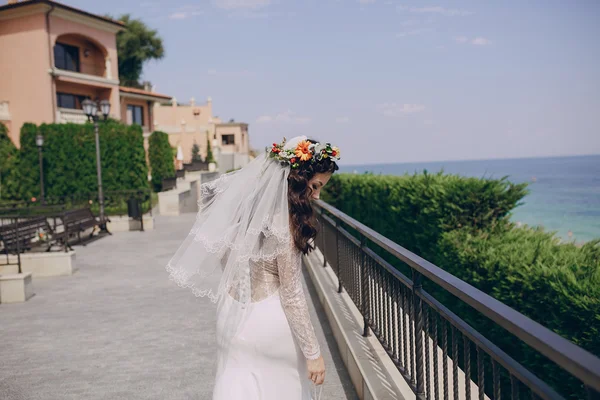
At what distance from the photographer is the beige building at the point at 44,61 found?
104ft

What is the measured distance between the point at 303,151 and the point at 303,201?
286 mm

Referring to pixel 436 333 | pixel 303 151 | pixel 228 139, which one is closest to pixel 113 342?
pixel 303 151

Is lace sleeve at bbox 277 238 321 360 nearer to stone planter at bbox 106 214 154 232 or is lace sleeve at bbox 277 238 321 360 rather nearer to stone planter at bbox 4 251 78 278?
stone planter at bbox 4 251 78 278

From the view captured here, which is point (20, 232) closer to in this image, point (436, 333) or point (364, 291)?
point (364, 291)

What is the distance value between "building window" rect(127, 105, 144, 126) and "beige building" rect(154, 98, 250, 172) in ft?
8.25

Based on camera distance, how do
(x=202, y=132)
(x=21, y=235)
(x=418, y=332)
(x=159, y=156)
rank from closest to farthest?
(x=418, y=332) → (x=21, y=235) → (x=159, y=156) → (x=202, y=132)

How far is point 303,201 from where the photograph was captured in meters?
2.78

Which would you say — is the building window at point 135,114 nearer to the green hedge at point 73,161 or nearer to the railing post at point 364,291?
the green hedge at point 73,161

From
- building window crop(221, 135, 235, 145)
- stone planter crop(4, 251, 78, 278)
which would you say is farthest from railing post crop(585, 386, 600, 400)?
building window crop(221, 135, 235, 145)

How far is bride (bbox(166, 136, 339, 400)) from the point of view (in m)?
2.73

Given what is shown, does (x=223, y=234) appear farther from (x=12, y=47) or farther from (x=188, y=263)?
(x=12, y=47)

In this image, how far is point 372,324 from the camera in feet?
15.0

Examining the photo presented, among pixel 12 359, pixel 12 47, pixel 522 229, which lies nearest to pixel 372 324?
pixel 522 229

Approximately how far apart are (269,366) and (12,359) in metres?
3.99
